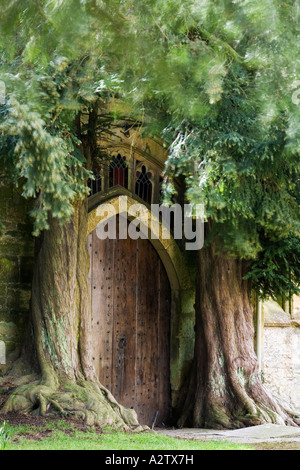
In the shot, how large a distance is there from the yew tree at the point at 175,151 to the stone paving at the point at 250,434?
315 mm

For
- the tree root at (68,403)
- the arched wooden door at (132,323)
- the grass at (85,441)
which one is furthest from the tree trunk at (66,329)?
the arched wooden door at (132,323)

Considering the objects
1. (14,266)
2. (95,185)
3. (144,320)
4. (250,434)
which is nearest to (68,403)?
(14,266)

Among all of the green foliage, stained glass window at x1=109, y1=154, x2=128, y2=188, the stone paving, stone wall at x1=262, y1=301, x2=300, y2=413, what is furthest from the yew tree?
stone wall at x1=262, y1=301, x2=300, y2=413

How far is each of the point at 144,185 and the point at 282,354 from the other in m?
3.33

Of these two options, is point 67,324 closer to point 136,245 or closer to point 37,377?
point 37,377

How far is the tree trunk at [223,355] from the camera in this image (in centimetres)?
873

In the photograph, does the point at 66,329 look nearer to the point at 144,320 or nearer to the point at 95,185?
the point at 95,185

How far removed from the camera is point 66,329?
752 centimetres

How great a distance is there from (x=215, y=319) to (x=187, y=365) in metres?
1.21

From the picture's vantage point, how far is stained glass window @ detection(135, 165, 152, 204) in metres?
9.84

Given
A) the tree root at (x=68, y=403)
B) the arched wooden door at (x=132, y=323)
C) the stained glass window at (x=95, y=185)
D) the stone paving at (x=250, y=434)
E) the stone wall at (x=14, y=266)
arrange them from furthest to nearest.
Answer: the arched wooden door at (x=132, y=323) → the stained glass window at (x=95, y=185) → the stone wall at (x=14, y=266) → the stone paving at (x=250, y=434) → the tree root at (x=68, y=403)

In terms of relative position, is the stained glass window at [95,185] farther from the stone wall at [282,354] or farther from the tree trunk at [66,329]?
the stone wall at [282,354]

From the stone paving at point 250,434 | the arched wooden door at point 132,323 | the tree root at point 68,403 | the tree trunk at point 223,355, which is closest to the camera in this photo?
the tree root at point 68,403

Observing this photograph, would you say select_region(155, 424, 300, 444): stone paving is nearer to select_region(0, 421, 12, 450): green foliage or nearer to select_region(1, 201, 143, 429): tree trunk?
select_region(1, 201, 143, 429): tree trunk
